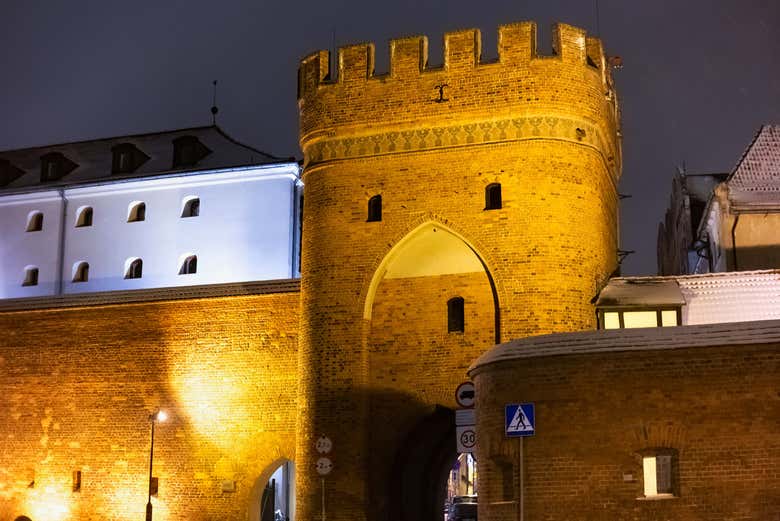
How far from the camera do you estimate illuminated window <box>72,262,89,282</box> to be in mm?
43406

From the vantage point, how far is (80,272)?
43.5 metres

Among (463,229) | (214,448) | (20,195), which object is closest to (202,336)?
(214,448)

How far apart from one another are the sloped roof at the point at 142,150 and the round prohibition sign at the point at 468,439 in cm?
2286

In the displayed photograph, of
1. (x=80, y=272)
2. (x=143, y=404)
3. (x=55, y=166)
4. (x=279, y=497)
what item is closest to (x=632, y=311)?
(x=143, y=404)

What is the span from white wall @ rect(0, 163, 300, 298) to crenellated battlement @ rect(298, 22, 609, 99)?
1518cm

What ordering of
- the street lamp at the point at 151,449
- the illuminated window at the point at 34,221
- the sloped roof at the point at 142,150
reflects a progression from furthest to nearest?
the illuminated window at the point at 34,221
the sloped roof at the point at 142,150
the street lamp at the point at 151,449

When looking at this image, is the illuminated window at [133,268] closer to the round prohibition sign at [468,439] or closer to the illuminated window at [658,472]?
the round prohibition sign at [468,439]

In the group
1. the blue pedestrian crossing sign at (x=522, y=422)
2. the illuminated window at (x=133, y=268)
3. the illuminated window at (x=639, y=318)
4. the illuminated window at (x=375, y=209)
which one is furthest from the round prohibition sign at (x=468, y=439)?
the illuminated window at (x=133, y=268)

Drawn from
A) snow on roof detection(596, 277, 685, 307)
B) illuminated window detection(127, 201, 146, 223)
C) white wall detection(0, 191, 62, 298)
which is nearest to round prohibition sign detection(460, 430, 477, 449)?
snow on roof detection(596, 277, 685, 307)

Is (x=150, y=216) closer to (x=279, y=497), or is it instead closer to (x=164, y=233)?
(x=164, y=233)

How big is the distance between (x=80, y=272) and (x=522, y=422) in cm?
3005

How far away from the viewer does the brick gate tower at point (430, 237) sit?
76.8 ft

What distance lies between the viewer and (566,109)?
2394cm

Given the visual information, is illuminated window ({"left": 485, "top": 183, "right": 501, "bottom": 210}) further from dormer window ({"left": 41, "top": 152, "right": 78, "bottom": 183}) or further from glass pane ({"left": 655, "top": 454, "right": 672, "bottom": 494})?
dormer window ({"left": 41, "top": 152, "right": 78, "bottom": 183})
